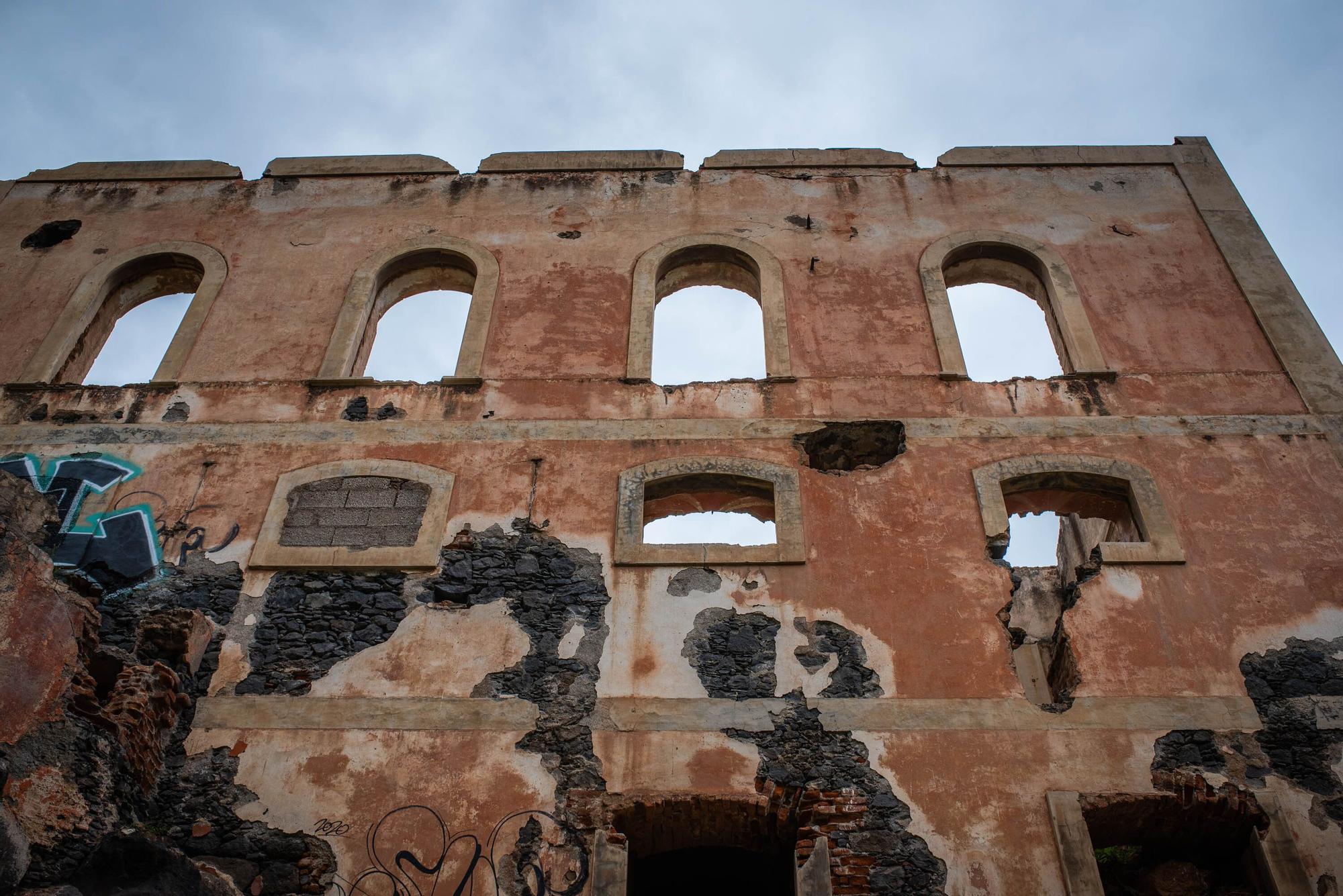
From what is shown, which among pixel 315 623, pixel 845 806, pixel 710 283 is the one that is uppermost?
pixel 710 283

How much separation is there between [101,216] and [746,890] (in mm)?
10674

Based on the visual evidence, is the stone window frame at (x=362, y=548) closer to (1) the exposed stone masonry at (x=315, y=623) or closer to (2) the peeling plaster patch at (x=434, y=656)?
(1) the exposed stone masonry at (x=315, y=623)

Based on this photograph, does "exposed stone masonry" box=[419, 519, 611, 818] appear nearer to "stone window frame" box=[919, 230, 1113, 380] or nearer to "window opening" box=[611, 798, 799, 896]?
"window opening" box=[611, 798, 799, 896]

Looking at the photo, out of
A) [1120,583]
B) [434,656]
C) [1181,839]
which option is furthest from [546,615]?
[1181,839]

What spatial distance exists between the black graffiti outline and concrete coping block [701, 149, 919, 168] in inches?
322

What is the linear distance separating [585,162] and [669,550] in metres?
6.04

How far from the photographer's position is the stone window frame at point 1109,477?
8359mm

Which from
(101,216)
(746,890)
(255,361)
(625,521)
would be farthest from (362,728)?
(101,216)

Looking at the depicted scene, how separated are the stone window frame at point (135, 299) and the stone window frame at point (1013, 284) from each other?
780 centimetres

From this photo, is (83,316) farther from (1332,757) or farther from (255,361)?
(1332,757)

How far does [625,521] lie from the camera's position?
8695 mm

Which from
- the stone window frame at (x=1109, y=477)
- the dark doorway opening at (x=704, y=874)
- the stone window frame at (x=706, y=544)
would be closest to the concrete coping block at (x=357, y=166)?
the stone window frame at (x=706, y=544)

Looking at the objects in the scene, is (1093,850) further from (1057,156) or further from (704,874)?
(1057,156)

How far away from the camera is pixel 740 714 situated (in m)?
7.55
